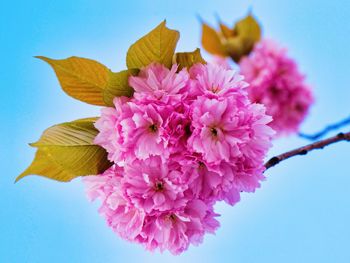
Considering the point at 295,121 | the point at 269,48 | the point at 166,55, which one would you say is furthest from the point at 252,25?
the point at 166,55

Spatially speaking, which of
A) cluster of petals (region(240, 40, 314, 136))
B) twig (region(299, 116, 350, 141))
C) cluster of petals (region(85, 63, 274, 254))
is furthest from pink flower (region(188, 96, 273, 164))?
cluster of petals (region(240, 40, 314, 136))

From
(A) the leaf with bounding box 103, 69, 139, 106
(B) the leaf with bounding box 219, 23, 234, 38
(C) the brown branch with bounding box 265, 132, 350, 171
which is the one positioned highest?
(B) the leaf with bounding box 219, 23, 234, 38

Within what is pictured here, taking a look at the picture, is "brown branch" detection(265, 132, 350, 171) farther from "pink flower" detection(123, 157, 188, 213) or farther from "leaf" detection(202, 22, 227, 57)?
"leaf" detection(202, 22, 227, 57)

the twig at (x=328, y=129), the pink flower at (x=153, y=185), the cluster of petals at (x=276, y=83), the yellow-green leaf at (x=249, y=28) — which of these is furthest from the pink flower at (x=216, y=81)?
the yellow-green leaf at (x=249, y=28)

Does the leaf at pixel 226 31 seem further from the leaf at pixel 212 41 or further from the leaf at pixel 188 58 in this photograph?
the leaf at pixel 188 58

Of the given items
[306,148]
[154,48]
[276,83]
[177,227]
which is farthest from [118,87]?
[276,83]

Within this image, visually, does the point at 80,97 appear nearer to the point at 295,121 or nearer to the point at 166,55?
the point at 166,55
